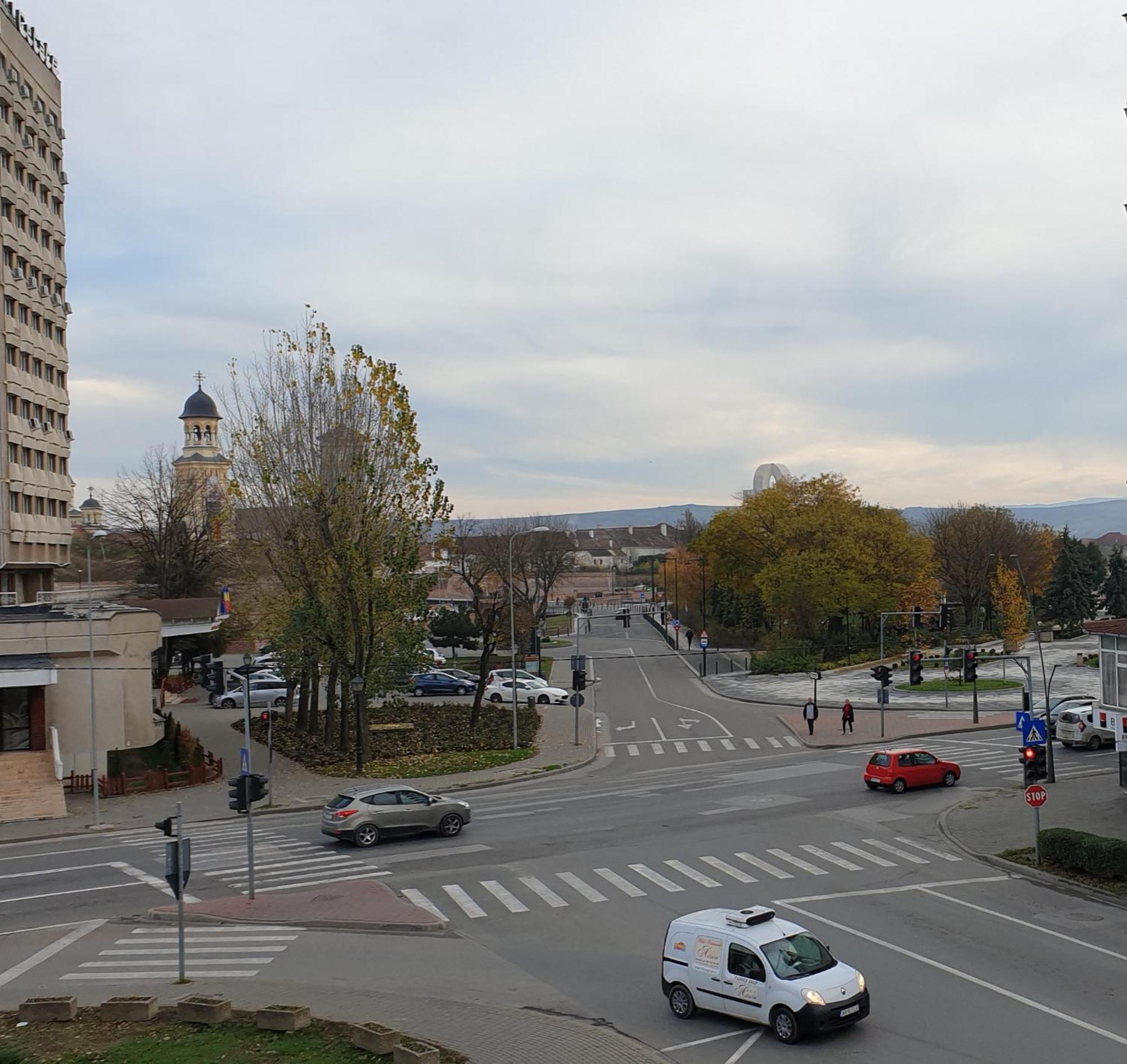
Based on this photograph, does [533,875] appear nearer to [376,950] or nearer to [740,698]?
[376,950]

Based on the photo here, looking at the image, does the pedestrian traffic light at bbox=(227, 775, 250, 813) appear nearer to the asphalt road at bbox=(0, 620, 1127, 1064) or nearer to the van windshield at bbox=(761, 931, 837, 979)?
the asphalt road at bbox=(0, 620, 1127, 1064)

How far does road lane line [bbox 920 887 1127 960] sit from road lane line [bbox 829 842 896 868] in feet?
6.58

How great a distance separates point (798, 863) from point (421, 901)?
867 cm

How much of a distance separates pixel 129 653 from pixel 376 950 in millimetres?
25669

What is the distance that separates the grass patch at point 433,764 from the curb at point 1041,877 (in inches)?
721

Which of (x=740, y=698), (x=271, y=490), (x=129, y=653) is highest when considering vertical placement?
(x=271, y=490)

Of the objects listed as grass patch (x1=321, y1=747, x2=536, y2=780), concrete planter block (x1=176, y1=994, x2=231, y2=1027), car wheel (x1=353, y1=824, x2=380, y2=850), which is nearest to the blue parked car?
grass patch (x1=321, y1=747, x2=536, y2=780)

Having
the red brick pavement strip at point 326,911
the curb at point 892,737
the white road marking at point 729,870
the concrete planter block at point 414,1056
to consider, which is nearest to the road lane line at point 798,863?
the white road marking at point 729,870

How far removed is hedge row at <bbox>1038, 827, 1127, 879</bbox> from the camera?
2227cm

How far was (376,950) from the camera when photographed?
18375 mm

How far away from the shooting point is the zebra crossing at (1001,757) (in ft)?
120

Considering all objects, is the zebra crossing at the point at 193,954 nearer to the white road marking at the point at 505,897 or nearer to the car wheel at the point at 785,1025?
the white road marking at the point at 505,897

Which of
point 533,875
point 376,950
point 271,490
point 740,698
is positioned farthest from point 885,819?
point 740,698

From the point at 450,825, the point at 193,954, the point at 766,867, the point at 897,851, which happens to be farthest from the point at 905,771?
the point at 193,954
